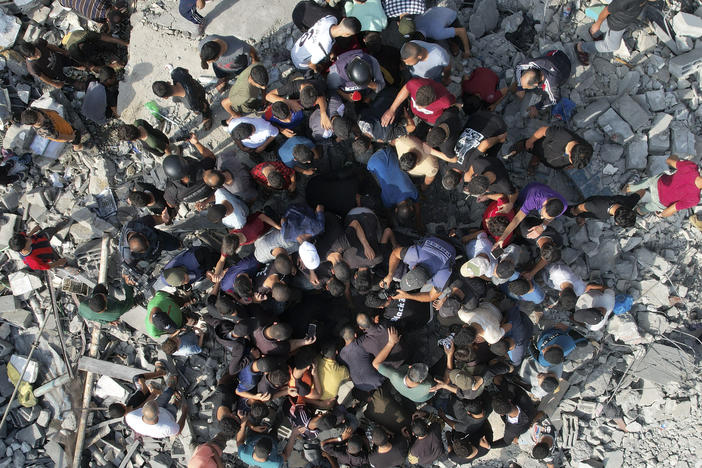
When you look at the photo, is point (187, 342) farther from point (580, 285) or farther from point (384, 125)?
point (580, 285)

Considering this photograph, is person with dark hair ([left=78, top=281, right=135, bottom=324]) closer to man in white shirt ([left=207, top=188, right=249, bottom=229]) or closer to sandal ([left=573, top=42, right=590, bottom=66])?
man in white shirt ([left=207, top=188, right=249, bottom=229])

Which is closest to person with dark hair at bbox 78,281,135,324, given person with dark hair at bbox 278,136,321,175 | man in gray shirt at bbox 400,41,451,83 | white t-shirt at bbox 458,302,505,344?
person with dark hair at bbox 278,136,321,175

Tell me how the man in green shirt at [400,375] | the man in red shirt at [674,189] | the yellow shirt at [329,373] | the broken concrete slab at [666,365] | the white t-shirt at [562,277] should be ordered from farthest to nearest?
the broken concrete slab at [666,365], the yellow shirt at [329,373], the man in green shirt at [400,375], the white t-shirt at [562,277], the man in red shirt at [674,189]

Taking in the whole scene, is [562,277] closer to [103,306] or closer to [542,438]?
[542,438]

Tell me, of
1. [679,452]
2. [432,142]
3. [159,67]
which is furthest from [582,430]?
[159,67]

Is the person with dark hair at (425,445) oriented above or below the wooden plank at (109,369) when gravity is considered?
below

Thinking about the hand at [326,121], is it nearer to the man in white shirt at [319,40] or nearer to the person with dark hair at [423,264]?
the man in white shirt at [319,40]

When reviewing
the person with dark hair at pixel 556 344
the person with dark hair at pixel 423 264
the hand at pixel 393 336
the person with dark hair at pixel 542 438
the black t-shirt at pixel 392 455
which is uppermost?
the person with dark hair at pixel 423 264

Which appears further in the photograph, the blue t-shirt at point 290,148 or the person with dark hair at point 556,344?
the blue t-shirt at point 290,148

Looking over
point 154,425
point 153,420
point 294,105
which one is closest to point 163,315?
point 153,420

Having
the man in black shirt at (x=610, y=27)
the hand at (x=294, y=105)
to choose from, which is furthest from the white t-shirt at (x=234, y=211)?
the man in black shirt at (x=610, y=27)
